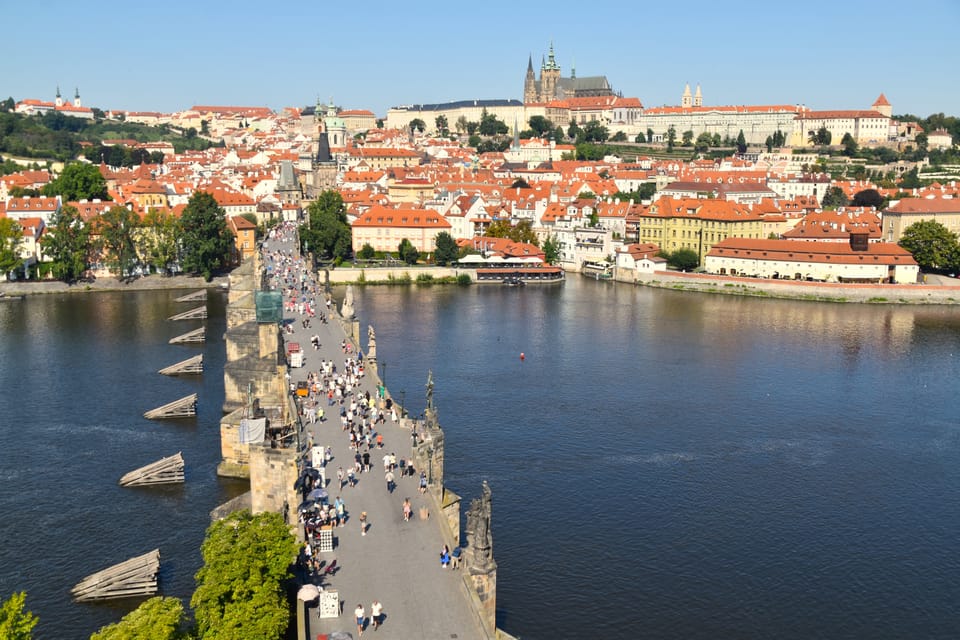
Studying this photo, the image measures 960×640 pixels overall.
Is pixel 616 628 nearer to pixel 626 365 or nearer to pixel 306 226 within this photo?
pixel 626 365

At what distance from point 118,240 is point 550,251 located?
34.2 meters

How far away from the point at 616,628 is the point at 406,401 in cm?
1766

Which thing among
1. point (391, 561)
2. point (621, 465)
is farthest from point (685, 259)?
point (391, 561)

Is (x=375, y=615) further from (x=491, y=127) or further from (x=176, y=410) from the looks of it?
(x=491, y=127)

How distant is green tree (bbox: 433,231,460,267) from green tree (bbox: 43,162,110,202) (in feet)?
102

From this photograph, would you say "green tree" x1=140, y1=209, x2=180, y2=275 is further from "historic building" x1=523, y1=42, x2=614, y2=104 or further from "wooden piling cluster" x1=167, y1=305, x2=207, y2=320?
"historic building" x1=523, y1=42, x2=614, y2=104

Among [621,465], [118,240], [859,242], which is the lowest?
[621,465]

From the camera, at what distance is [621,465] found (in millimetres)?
30438

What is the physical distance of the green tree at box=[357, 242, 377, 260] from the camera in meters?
78.7

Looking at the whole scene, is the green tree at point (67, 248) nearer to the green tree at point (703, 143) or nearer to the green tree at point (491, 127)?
the green tree at point (703, 143)

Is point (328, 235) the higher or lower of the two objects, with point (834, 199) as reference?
lower

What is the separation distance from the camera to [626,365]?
44.8 meters

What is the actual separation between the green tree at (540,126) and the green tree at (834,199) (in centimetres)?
6985

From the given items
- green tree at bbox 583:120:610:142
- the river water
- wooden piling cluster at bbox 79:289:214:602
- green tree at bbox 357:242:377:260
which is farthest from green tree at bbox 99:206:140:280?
green tree at bbox 583:120:610:142
